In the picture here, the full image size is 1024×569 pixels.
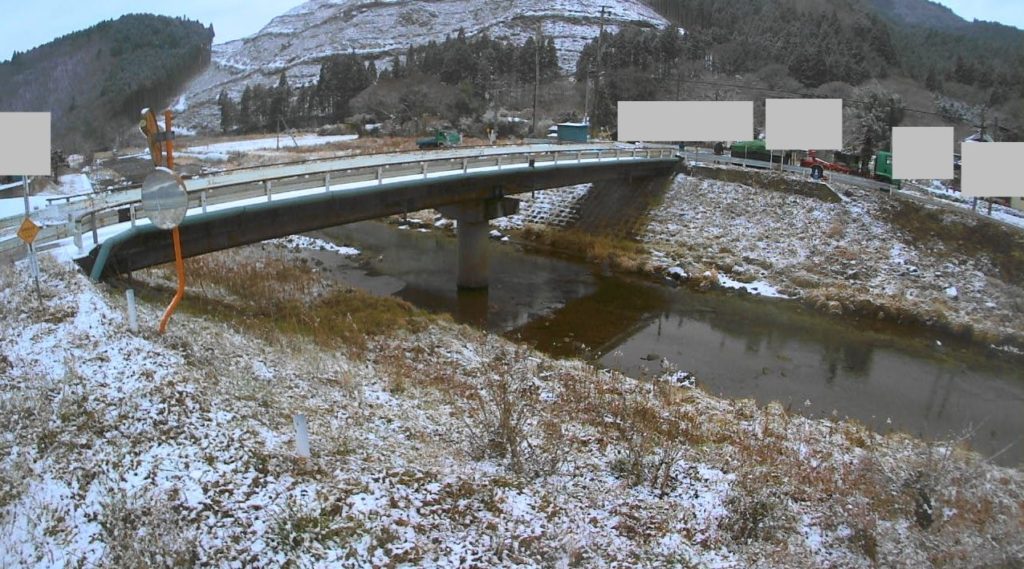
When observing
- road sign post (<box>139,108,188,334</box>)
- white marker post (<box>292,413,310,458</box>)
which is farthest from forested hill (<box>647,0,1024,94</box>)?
white marker post (<box>292,413,310,458</box>)

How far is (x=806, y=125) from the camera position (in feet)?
113

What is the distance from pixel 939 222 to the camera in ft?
95.1

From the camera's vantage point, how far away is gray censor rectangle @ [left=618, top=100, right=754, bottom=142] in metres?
39.6

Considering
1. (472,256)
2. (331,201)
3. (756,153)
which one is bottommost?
→ (472,256)

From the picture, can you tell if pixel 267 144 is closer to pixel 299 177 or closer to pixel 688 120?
pixel 688 120

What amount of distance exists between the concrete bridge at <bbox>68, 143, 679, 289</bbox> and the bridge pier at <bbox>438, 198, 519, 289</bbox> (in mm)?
42

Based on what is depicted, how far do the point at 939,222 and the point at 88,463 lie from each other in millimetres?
33148

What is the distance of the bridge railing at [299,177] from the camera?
16391 millimetres

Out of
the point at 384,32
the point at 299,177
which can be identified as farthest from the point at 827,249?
the point at 384,32

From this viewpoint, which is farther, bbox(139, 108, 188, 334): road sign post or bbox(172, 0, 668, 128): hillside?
bbox(172, 0, 668, 128): hillside

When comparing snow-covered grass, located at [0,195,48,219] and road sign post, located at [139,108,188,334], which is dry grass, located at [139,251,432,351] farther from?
snow-covered grass, located at [0,195,48,219]

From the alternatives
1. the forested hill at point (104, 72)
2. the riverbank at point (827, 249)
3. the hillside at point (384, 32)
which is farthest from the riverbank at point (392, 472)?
the forested hill at point (104, 72)

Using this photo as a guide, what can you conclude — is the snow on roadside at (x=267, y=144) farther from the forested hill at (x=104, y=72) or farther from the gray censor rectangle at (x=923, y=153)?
the gray censor rectangle at (x=923, y=153)

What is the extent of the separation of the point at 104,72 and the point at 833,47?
156m
